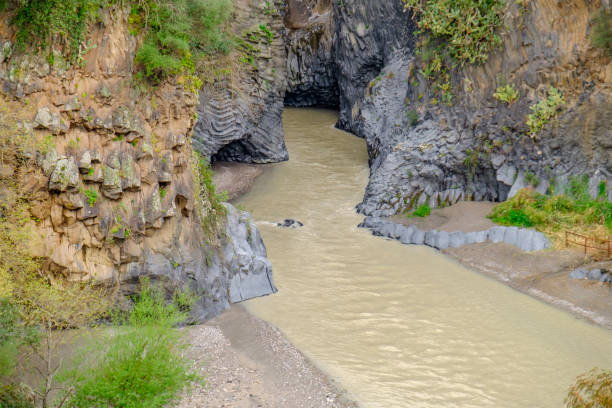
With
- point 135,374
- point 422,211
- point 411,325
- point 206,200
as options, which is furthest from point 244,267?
point 422,211

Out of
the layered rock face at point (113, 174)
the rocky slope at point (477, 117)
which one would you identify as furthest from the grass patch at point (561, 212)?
the layered rock face at point (113, 174)

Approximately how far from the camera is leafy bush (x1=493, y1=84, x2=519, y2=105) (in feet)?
84.7

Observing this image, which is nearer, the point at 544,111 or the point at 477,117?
the point at 544,111

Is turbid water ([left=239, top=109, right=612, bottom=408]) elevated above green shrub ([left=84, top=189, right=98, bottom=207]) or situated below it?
below

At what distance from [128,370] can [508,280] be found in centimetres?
1349

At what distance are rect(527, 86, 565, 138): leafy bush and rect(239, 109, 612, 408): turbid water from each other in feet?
20.9

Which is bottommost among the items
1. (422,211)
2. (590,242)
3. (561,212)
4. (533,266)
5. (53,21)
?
(533,266)

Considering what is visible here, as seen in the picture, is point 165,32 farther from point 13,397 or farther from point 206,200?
point 13,397

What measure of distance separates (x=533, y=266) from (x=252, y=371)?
11.0 metres

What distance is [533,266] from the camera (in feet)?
71.6

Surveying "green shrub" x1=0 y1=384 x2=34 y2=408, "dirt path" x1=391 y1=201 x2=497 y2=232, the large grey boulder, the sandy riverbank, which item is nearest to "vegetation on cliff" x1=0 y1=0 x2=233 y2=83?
the large grey boulder

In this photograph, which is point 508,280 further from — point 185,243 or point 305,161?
point 305,161

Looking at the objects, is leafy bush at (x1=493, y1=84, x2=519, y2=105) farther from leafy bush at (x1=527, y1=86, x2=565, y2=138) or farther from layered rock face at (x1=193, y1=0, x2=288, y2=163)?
layered rock face at (x1=193, y1=0, x2=288, y2=163)

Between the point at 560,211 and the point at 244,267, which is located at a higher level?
the point at 560,211
